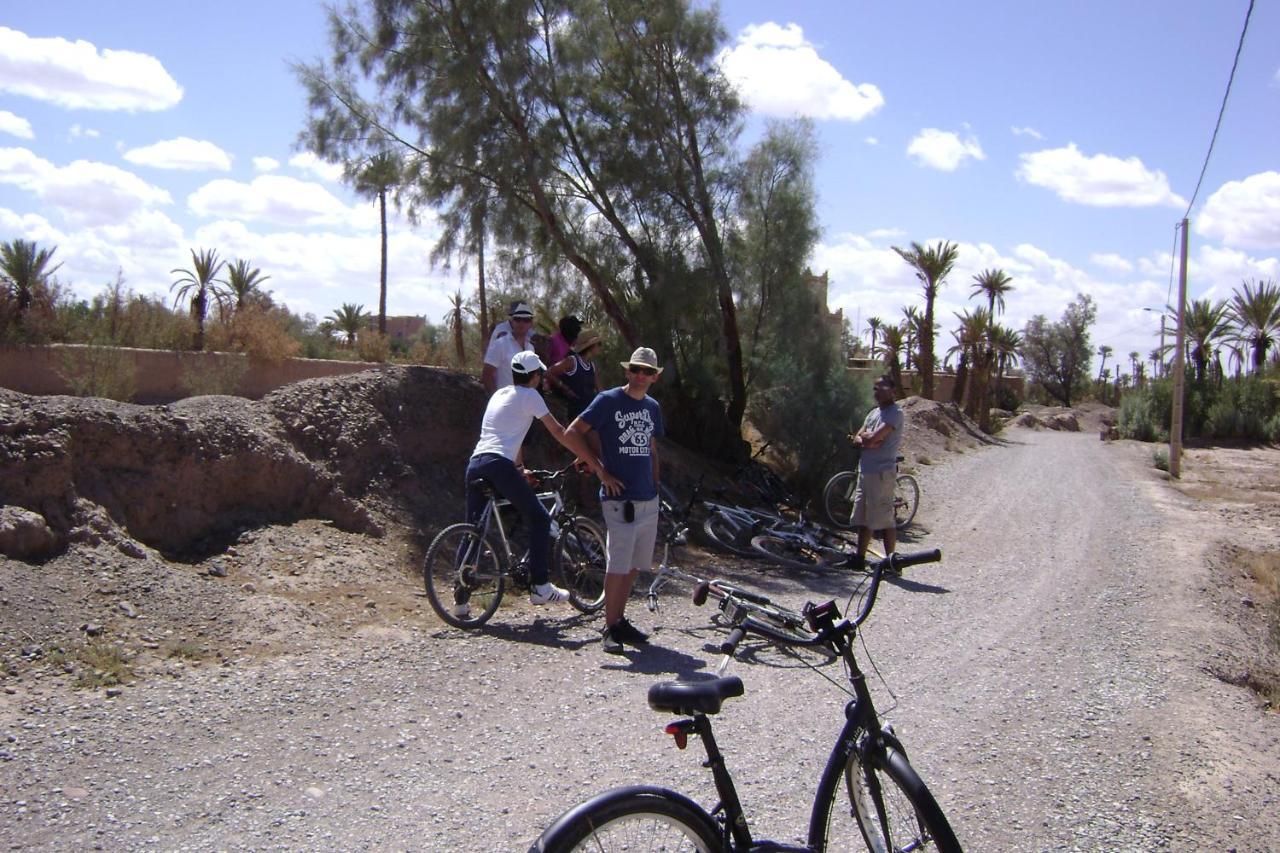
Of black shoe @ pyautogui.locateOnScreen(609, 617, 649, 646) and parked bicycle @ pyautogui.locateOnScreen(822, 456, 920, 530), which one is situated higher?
parked bicycle @ pyautogui.locateOnScreen(822, 456, 920, 530)

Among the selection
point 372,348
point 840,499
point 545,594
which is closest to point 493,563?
point 545,594

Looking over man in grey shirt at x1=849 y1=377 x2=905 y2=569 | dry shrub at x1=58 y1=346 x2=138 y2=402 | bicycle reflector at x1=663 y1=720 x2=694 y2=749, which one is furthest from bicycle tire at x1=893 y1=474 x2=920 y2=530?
dry shrub at x1=58 y1=346 x2=138 y2=402

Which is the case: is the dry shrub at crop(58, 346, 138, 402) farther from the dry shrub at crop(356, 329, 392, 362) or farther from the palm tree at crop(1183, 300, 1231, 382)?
the palm tree at crop(1183, 300, 1231, 382)

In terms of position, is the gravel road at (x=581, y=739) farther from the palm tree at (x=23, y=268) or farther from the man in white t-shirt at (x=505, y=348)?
the palm tree at (x=23, y=268)

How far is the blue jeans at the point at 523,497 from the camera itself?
7434 millimetres

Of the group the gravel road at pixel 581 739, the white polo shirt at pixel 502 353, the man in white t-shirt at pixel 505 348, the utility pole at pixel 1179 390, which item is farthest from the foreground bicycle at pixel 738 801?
the utility pole at pixel 1179 390

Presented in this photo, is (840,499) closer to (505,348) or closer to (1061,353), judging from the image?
(505,348)

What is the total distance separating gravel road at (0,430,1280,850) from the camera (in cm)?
441

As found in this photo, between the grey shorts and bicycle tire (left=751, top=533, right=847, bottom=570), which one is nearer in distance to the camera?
the grey shorts

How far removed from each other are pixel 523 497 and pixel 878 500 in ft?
15.2

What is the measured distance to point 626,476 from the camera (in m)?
7.06

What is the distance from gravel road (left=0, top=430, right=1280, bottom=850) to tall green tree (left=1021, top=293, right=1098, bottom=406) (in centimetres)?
8489

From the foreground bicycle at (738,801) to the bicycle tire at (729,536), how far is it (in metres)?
7.51

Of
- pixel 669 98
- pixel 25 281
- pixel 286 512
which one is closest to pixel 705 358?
pixel 669 98
